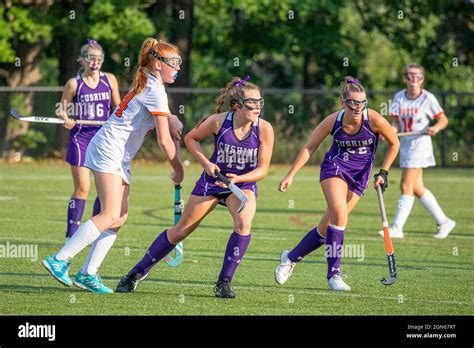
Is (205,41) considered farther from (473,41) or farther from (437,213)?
(437,213)

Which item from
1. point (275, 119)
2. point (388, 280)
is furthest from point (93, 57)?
point (275, 119)

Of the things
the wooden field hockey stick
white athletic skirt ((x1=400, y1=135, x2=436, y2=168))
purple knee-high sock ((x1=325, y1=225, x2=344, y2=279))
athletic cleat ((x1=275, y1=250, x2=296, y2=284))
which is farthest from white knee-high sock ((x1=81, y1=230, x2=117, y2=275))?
white athletic skirt ((x1=400, y1=135, x2=436, y2=168))

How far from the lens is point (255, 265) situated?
1044cm

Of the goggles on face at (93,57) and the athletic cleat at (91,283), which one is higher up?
the goggles on face at (93,57)

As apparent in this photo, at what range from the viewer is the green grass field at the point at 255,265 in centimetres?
798

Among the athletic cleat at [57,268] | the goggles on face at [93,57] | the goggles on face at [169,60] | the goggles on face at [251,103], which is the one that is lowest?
the athletic cleat at [57,268]

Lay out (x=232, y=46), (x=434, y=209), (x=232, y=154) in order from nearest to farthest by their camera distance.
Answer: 1. (x=232, y=154)
2. (x=434, y=209)
3. (x=232, y=46)

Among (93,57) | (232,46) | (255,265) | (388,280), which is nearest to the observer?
(388,280)

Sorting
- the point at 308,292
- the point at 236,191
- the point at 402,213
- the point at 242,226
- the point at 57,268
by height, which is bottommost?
the point at 308,292

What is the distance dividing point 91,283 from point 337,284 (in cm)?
199

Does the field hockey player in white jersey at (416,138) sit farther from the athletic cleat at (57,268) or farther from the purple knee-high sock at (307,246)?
the athletic cleat at (57,268)

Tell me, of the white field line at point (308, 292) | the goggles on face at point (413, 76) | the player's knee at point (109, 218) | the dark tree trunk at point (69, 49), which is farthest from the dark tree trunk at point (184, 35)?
the player's knee at point (109, 218)

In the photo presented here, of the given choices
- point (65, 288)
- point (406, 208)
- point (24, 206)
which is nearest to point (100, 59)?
point (65, 288)

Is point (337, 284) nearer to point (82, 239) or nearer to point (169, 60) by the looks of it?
point (82, 239)
